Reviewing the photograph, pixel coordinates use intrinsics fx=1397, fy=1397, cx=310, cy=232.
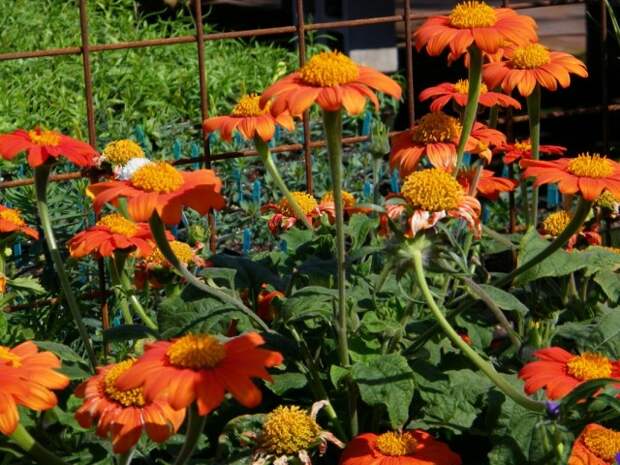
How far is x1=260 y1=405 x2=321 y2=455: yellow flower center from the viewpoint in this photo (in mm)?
1963

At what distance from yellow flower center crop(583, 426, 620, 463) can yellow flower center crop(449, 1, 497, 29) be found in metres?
0.70

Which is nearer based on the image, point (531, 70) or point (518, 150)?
point (531, 70)

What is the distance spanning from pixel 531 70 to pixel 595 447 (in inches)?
31.3

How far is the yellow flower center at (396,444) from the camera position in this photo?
6.65 ft

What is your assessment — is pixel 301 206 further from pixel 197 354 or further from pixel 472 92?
pixel 197 354

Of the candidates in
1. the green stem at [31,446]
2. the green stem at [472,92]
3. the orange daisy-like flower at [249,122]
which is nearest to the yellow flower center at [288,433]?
the green stem at [31,446]

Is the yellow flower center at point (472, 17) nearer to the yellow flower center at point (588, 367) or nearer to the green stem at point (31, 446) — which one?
the yellow flower center at point (588, 367)

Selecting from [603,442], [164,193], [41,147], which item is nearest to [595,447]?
[603,442]

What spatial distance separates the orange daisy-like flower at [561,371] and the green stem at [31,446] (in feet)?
2.13

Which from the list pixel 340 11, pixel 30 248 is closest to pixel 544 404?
pixel 30 248

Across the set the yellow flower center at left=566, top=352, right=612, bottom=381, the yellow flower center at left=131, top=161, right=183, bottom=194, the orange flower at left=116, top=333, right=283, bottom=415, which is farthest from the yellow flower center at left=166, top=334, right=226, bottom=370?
the yellow flower center at left=566, top=352, right=612, bottom=381

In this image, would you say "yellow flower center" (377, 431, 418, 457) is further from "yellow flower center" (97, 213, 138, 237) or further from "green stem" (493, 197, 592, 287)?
"yellow flower center" (97, 213, 138, 237)

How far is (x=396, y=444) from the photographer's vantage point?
2035mm

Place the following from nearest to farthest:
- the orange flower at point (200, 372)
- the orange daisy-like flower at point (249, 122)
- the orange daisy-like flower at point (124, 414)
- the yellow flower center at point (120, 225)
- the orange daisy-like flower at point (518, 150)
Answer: the orange flower at point (200, 372) → the orange daisy-like flower at point (124, 414) → the yellow flower center at point (120, 225) → the orange daisy-like flower at point (249, 122) → the orange daisy-like flower at point (518, 150)
